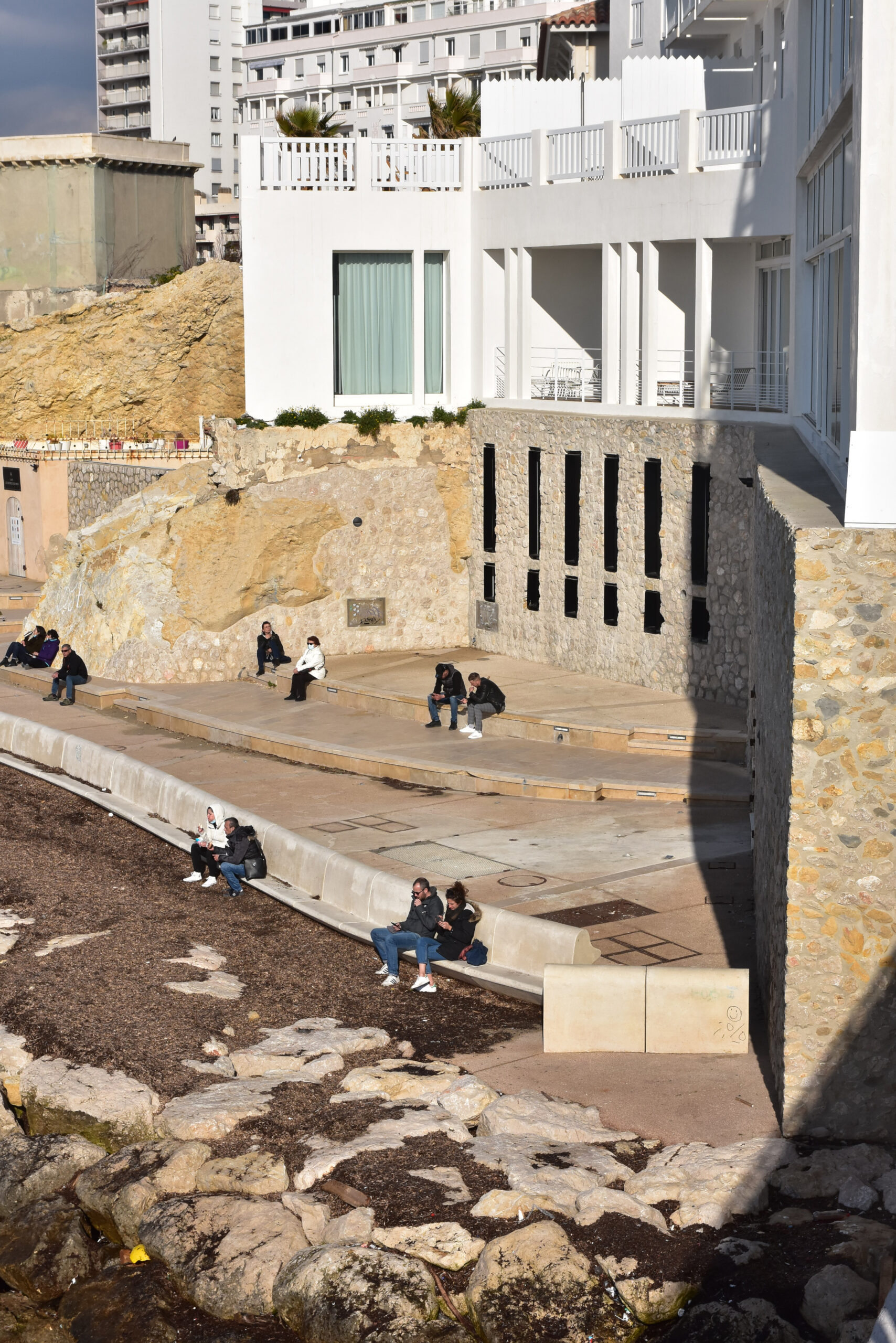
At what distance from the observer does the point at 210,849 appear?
17.9 m

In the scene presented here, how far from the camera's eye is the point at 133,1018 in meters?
13.8

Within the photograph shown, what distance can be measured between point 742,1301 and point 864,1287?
699 mm

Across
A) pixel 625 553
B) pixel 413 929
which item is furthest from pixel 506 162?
pixel 413 929

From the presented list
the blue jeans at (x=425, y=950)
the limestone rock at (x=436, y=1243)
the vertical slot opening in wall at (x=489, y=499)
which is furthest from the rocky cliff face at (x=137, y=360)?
the limestone rock at (x=436, y=1243)

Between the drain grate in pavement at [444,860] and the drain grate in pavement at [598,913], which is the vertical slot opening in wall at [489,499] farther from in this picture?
the drain grate in pavement at [598,913]

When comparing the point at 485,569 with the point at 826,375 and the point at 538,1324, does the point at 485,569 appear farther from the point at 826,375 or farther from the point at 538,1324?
the point at 538,1324

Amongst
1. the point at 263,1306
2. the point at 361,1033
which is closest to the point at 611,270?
the point at 361,1033

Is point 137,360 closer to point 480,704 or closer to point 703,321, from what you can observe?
point 703,321

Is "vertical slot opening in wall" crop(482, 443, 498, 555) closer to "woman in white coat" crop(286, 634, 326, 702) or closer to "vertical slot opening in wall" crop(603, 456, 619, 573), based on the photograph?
"vertical slot opening in wall" crop(603, 456, 619, 573)

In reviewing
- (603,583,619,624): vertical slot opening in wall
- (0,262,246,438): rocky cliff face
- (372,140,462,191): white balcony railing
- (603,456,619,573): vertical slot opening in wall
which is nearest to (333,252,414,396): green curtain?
(372,140,462,191): white balcony railing

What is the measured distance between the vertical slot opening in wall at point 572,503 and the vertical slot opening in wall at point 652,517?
72.4 inches

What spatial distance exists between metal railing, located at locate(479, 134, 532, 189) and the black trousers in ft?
49.9

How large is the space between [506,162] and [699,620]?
32.3ft

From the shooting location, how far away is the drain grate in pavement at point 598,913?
15156 mm
